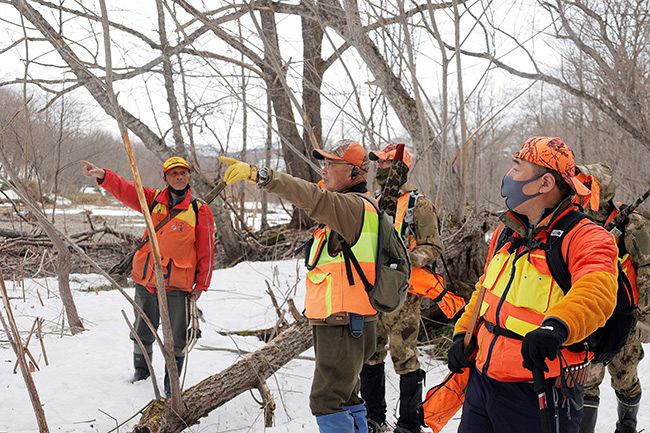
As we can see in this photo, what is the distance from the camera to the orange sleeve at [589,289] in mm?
1780

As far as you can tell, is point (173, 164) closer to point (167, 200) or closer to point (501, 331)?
point (167, 200)

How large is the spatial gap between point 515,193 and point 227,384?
101 inches

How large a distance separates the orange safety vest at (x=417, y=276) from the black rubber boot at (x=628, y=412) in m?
1.28

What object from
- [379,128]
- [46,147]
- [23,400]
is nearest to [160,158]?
[46,147]

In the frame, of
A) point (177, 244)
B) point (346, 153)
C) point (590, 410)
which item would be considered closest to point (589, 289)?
point (346, 153)

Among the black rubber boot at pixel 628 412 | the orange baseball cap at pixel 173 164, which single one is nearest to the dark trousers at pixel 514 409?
the black rubber boot at pixel 628 412

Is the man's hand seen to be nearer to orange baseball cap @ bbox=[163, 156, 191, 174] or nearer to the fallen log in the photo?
orange baseball cap @ bbox=[163, 156, 191, 174]

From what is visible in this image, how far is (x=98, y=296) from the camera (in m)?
7.93

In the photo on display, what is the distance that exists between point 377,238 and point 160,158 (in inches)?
305

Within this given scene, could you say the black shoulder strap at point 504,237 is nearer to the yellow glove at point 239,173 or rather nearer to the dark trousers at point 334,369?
the dark trousers at point 334,369

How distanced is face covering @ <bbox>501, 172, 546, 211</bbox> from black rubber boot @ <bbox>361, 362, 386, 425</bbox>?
2149mm

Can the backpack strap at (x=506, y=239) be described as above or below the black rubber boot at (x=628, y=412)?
above

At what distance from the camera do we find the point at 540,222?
214cm

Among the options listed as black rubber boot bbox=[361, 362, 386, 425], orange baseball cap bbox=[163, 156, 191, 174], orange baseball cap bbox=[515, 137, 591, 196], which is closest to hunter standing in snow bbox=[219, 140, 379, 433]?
orange baseball cap bbox=[515, 137, 591, 196]
